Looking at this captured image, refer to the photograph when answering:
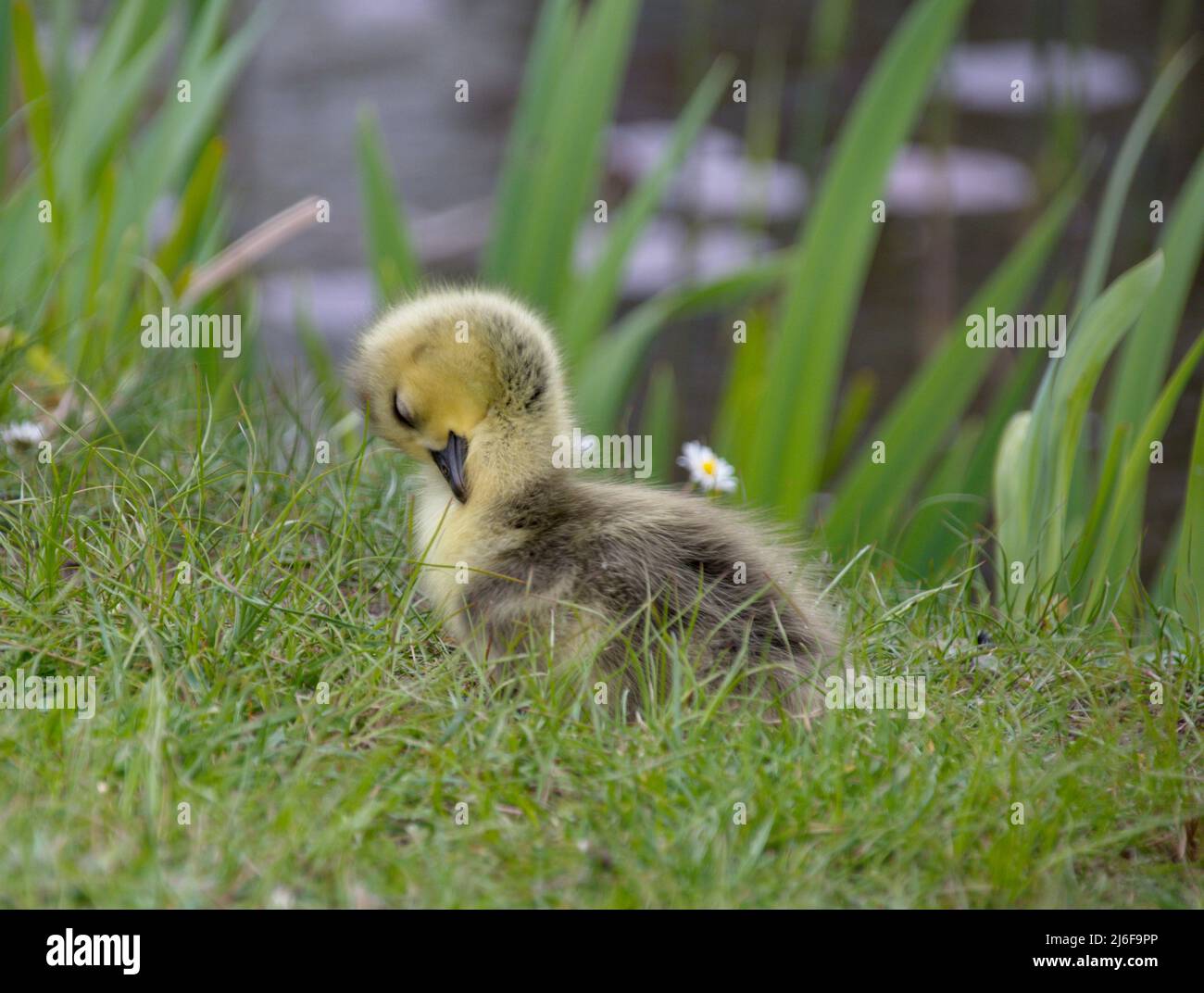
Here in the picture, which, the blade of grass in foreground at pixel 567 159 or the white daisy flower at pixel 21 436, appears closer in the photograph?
the white daisy flower at pixel 21 436

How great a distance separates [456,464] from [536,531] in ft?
0.61

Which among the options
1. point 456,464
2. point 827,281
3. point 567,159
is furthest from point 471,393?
point 567,159

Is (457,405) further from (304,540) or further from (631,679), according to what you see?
(631,679)

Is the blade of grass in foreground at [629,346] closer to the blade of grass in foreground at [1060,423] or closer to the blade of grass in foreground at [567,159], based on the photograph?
the blade of grass in foreground at [567,159]

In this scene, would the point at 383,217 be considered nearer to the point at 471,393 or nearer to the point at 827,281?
the point at 827,281

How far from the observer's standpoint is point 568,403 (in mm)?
2691

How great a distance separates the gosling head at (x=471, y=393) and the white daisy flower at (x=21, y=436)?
0.67 m

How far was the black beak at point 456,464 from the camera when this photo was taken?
2.42 metres

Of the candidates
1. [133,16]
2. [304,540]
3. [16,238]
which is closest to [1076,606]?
[304,540]

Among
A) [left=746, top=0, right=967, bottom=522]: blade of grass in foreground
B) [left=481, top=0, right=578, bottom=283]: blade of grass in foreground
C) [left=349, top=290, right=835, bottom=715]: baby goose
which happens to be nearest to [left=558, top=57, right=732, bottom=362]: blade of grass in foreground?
[left=481, top=0, right=578, bottom=283]: blade of grass in foreground

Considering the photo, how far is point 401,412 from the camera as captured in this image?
8.24ft

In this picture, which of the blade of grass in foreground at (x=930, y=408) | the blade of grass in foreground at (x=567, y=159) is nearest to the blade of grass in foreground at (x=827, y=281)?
the blade of grass in foreground at (x=930, y=408)
